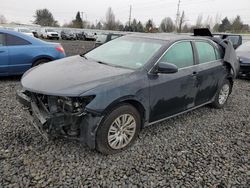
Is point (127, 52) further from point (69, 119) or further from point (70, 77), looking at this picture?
point (69, 119)

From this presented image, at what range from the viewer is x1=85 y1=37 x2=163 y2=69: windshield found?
140 inches

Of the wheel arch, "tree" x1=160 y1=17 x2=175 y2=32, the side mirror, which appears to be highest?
"tree" x1=160 y1=17 x2=175 y2=32

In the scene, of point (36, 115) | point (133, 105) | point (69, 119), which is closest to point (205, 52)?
point (133, 105)

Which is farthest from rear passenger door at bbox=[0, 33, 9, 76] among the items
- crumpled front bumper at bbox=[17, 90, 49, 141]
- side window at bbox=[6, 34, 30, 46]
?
crumpled front bumper at bbox=[17, 90, 49, 141]

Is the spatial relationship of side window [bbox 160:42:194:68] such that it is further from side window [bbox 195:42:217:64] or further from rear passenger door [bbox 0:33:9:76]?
rear passenger door [bbox 0:33:9:76]

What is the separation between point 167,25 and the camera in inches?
2773

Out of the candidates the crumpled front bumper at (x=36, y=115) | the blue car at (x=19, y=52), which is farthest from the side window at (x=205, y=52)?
the blue car at (x=19, y=52)

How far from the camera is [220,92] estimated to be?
5.00 metres

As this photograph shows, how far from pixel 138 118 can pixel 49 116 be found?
1.20m

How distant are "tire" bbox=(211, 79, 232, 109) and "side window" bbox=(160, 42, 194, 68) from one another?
1.34 m

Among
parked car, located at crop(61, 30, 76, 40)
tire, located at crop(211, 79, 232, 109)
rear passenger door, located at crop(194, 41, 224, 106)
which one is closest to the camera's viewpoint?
rear passenger door, located at crop(194, 41, 224, 106)

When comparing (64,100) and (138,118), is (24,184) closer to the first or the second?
(64,100)

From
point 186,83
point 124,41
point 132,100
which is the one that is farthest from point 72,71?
point 186,83

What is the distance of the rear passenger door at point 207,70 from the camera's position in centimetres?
422
